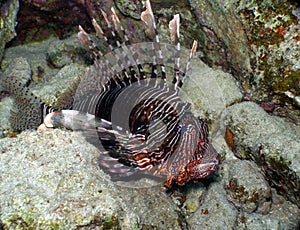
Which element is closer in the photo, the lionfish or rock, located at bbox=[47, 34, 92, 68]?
the lionfish

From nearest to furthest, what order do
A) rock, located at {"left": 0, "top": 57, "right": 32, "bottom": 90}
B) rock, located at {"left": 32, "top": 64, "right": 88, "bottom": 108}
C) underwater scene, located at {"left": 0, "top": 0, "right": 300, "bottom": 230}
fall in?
1. underwater scene, located at {"left": 0, "top": 0, "right": 300, "bottom": 230}
2. rock, located at {"left": 32, "top": 64, "right": 88, "bottom": 108}
3. rock, located at {"left": 0, "top": 57, "right": 32, "bottom": 90}

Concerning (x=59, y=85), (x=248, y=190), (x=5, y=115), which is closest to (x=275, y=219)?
(x=248, y=190)

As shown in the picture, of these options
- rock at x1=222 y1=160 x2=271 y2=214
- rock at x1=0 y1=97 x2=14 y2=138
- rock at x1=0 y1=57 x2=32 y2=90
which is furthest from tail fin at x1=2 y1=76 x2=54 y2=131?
rock at x1=222 y1=160 x2=271 y2=214

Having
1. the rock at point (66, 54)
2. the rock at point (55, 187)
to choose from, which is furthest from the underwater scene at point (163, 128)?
the rock at point (66, 54)

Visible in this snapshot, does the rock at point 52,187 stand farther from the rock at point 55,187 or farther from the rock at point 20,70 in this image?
the rock at point 20,70

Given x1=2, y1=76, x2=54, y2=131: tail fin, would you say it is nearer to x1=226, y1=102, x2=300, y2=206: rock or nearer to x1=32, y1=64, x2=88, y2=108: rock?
x1=32, y1=64, x2=88, y2=108: rock

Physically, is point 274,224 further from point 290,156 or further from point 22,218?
point 22,218

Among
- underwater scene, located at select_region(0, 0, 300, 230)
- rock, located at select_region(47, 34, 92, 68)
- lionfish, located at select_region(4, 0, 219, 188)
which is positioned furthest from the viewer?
rock, located at select_region(47, 34, 92, 68)

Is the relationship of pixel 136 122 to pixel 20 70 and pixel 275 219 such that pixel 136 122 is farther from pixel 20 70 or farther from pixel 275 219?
pixel 20 70
